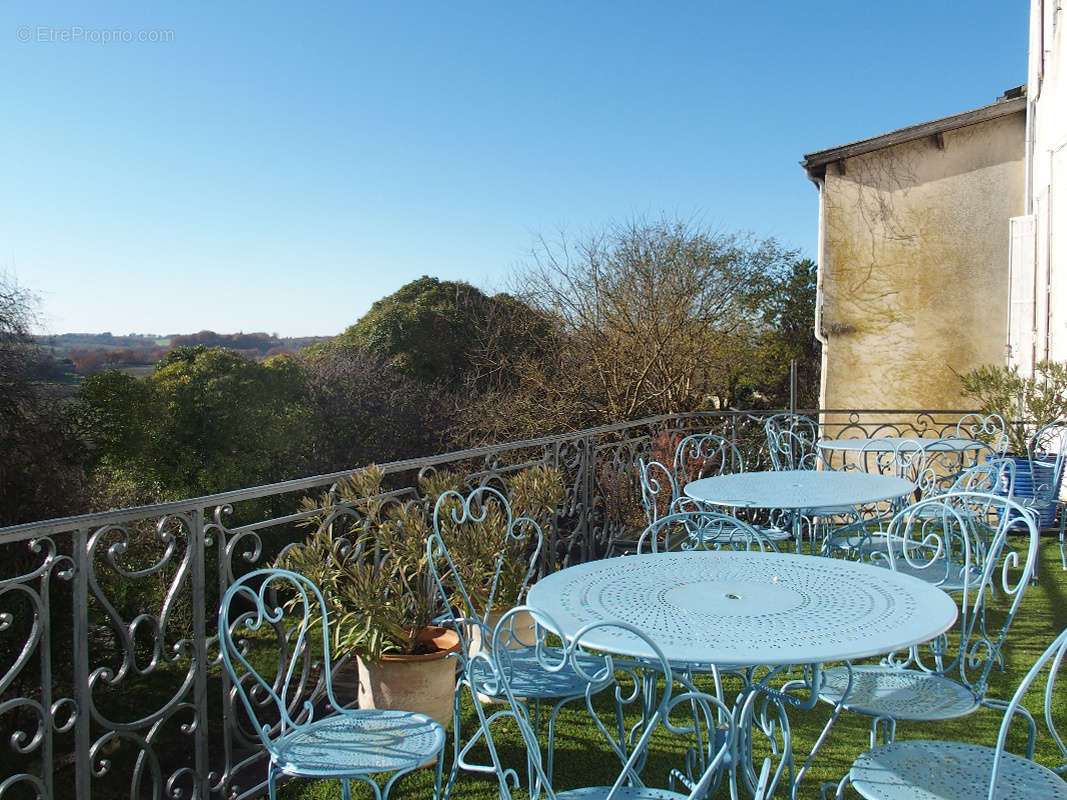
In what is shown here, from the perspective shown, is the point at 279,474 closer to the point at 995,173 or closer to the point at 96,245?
the point at 96,245

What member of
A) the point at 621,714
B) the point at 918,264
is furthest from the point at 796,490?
the point at 918,264

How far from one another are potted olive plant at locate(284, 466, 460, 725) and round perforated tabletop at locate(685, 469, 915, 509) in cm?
140

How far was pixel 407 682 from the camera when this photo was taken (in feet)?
9.14

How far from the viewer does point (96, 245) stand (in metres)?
13.6

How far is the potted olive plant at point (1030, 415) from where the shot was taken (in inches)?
223

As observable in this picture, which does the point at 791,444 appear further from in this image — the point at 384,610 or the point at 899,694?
the point at 384,610

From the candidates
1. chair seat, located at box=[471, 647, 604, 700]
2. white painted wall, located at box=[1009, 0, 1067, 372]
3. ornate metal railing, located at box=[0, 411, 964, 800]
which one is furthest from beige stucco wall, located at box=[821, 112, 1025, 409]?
chair seat, located at box=[471, 647, 604, 700]

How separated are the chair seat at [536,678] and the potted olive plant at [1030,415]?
4.35 meters

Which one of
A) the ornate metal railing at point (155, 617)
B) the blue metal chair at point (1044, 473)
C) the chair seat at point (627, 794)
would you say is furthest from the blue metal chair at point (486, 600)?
the blue metal chair at point (1044, 473)

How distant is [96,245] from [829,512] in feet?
43.9

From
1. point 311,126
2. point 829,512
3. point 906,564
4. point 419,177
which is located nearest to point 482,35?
point 311,126

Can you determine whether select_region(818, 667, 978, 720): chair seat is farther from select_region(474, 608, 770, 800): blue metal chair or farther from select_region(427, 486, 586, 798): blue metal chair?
select_region(427, 486, 586, 798): blue metal chair

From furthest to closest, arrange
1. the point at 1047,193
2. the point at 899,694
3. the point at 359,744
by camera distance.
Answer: the point at 1047,193
the point at 899,694
the point at 359,744

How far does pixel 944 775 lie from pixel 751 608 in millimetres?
531
